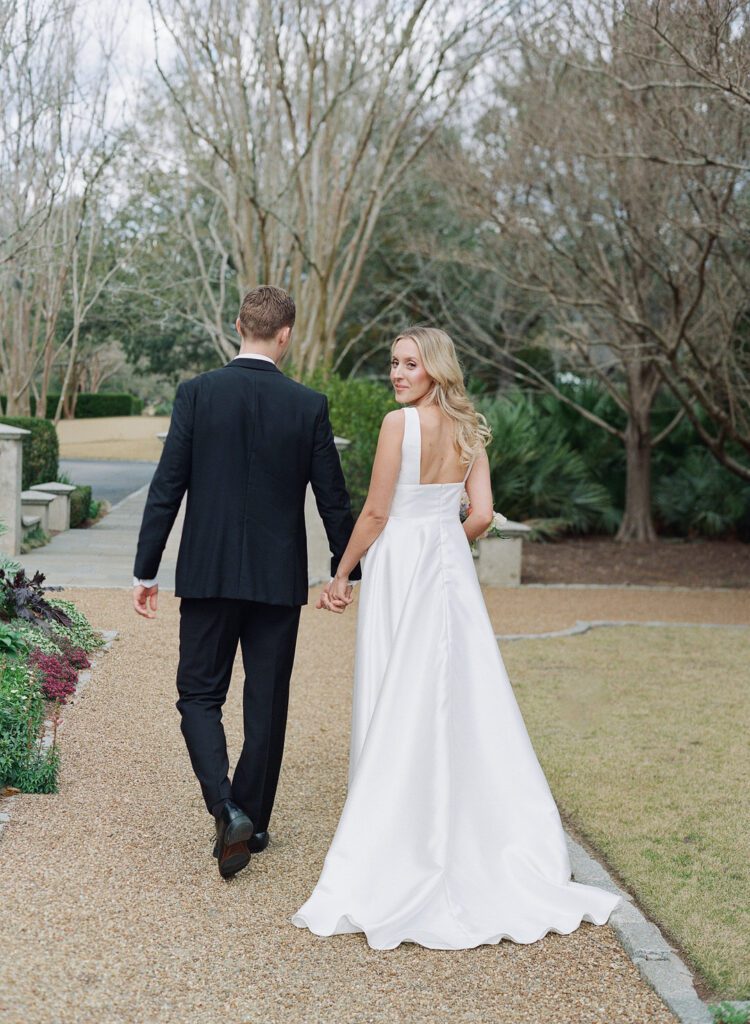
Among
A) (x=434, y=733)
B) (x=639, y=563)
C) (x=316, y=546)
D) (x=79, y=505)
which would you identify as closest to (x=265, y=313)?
(x=434, y=733)

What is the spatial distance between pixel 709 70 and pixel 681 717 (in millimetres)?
4110

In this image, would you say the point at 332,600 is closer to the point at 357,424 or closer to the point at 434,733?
the point at 434,733

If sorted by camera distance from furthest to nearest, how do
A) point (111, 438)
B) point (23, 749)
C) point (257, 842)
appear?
1. point (111, 438)
2. point (23, 749)
3. point (257, 842)

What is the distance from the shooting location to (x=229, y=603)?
3.84m

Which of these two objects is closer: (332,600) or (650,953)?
(650,953)

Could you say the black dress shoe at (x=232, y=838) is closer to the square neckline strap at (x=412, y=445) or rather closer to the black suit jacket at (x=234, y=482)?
the black suit jacket at (x=234, y=482)

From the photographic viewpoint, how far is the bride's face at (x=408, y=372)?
3762 millimetres

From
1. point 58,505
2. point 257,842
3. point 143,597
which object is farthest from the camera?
point 58,505

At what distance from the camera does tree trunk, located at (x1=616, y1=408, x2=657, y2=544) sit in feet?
53.9

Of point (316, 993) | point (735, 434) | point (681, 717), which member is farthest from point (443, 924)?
point (735, 434)

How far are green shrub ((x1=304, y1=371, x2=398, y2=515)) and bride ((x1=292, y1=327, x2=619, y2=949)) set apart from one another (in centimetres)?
900

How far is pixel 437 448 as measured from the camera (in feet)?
12.5

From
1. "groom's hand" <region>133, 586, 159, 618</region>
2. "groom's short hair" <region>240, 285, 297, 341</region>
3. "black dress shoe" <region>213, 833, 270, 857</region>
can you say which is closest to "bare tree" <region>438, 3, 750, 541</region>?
"groom's short hair" <region>240, 285, 297, 341</region>

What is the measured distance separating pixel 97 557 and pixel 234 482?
27.8 feet
